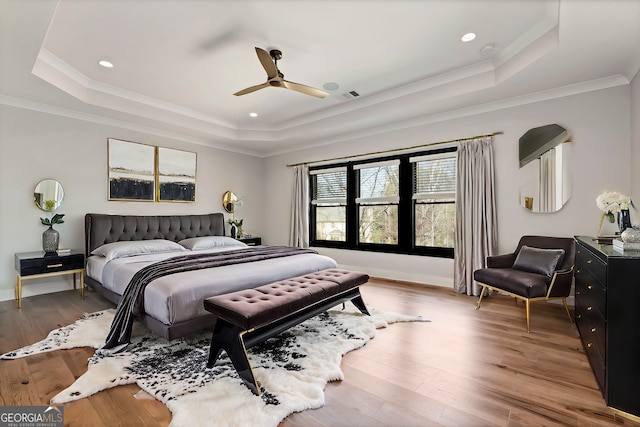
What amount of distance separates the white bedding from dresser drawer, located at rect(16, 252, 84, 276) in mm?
211

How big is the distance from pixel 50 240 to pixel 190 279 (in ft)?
9.53

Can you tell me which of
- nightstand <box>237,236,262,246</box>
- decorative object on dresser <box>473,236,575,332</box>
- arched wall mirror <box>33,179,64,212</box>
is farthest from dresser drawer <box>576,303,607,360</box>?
arched wall mirror <box>33,179,64,212</box>

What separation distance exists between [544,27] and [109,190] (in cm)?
607

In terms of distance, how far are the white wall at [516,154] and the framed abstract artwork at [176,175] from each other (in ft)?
10.6

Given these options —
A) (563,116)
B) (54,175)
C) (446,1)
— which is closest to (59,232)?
(54,175)

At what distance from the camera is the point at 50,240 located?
4.02 m

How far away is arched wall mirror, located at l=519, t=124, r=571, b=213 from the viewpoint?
3.66 metres

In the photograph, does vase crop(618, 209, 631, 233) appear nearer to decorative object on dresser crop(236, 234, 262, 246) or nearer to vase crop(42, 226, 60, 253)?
decorative object on dresser crop(236, 234, 262, 246)

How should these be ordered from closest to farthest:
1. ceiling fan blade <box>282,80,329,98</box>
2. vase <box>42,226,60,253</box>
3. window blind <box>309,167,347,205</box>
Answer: ceiling fan blade <box>282,80,329,98</box> < vase <box>42,226,60,253</box> < window blind <box>309,167,347,205</box>

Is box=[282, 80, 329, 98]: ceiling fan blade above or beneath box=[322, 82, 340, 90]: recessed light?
beneath

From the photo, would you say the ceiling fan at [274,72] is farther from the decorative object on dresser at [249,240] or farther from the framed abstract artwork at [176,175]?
the decorative object on dresser at [249,240]

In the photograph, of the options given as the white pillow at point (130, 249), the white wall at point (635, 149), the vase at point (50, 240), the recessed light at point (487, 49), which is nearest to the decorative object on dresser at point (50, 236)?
the vase at point (50, 240)

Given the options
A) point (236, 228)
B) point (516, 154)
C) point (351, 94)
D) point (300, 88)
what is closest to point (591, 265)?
point (516, 154)

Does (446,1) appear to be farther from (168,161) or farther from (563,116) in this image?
(168,161)
